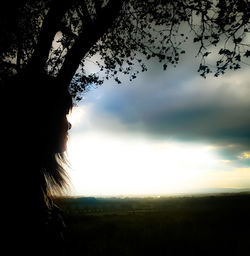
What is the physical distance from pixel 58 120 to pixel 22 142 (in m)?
0.59

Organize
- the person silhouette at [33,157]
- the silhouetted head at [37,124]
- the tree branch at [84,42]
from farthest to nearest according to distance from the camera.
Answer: the tree branch at [84,42]
the silhouetted head at [37,124]
the person silhouette at [33,157]

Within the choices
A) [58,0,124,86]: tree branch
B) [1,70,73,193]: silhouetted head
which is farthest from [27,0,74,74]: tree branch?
[1,70,73,193]: silhouetted head

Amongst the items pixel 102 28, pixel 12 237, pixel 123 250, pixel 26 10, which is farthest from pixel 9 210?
pixel 123 250

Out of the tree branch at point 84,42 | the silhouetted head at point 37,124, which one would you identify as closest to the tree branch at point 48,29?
the tree branch at point 84,42

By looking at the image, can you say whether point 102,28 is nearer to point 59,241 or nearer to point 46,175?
point 46,175

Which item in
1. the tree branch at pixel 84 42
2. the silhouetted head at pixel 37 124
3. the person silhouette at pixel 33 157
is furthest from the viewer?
the tree branch at pixel 84 42

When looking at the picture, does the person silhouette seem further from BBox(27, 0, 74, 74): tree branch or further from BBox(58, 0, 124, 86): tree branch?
BBox(27, 0, 74, 74): tree branch

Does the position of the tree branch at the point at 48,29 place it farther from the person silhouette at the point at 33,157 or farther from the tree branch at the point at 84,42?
the person silhouette at the point at 33,157

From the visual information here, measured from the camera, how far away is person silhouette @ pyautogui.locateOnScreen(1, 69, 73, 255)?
2.32 metres

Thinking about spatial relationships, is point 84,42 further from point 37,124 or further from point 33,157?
point 33,157

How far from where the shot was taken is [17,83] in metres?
2.85

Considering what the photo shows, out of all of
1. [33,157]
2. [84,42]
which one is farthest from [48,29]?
[33,157]

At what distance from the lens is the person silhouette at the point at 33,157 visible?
232 cm

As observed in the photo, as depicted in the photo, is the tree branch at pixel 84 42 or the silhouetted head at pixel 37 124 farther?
the tree branch at pixel 84 42
